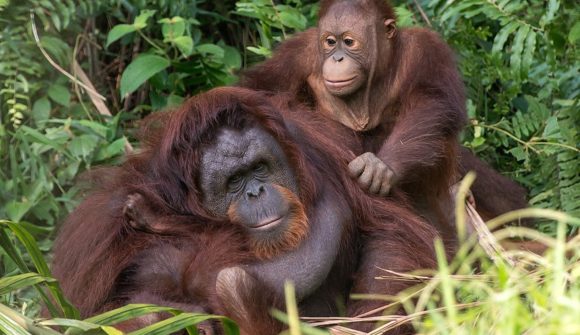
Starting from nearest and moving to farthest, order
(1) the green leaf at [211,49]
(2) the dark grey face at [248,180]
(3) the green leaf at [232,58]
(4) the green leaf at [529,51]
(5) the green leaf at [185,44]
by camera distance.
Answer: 1. (2) the dark grey face at [248,180]
2. (4) the green leaf at [529,51]
3. (5) the green leaf at [185,44]
4. (1) the green leaf at [211,49]
5. (3) the green leaf at [232,58]

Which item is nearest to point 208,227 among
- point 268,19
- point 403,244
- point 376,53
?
point 403,244

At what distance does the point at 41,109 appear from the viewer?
5.08 metres

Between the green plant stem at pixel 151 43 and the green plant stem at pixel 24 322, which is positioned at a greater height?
the green plant stem at pixel 24 322

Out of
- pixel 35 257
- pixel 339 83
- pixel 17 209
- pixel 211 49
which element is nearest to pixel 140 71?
pixel 211 49

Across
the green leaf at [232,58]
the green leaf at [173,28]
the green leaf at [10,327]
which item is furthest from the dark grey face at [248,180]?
the green leaf at [232,58]

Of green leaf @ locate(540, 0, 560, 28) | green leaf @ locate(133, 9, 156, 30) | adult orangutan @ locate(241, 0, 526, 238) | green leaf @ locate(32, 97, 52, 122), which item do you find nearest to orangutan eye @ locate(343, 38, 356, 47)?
adult orangutan @ locate(241, 0, 526, 238)

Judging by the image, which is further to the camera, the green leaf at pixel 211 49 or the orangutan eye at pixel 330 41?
the green leaf at pixel 211 49

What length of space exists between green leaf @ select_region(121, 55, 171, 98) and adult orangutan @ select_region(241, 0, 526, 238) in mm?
Result: 729

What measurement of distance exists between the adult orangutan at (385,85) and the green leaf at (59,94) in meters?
1.09

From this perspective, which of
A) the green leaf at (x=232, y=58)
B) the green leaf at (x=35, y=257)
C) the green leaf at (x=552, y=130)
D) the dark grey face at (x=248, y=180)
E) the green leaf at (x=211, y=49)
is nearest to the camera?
the green leaf at (x=35, y=257)

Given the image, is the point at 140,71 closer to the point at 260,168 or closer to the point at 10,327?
the point at 260,168

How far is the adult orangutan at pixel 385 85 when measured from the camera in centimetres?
400

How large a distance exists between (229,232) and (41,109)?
213cm

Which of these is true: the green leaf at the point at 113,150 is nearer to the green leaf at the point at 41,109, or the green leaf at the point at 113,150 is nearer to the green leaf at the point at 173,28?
the green leaf at the point at 41,109
